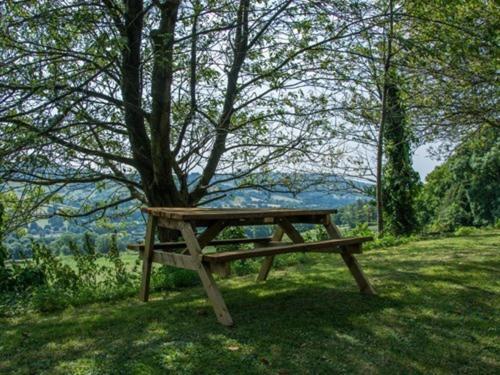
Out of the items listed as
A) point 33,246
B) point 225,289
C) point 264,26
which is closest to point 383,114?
point 264,26

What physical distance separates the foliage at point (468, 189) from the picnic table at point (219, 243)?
19.8 m

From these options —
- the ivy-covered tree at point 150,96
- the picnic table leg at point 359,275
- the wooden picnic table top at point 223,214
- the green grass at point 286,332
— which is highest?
the ivy-covered tree at point 150,96

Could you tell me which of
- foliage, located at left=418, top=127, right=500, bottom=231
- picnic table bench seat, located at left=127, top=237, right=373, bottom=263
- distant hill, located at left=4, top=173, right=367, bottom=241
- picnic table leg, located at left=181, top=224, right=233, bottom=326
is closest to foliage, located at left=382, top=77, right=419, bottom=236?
distant hill, located at left=4, top=173, right=367, bottom=241

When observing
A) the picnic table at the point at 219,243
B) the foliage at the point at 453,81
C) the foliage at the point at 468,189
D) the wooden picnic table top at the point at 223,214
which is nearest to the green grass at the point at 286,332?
the picnic table at the point at 219,243

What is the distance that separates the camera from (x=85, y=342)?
3625mm

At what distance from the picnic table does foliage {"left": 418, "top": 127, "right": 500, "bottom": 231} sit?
19825 millimetres

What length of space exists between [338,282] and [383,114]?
7040 mm

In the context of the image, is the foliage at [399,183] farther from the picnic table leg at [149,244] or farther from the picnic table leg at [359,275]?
the picnic table leg at [149,244]

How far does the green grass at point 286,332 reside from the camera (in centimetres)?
296

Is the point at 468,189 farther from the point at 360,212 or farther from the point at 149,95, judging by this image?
the point at 149,95

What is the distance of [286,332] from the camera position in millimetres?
3549

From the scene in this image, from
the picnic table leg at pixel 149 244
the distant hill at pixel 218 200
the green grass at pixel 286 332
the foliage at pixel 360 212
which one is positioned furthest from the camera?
the foliage at pixel 360 212

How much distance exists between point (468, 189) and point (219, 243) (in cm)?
2521

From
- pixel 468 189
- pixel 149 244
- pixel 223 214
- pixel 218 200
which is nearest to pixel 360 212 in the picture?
pixel 218 200
